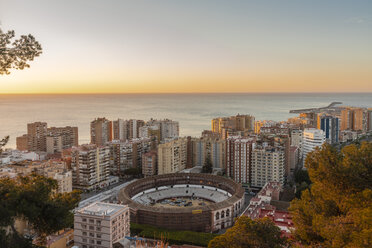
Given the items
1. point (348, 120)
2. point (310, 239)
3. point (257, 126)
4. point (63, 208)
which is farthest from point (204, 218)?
point (348, 120)

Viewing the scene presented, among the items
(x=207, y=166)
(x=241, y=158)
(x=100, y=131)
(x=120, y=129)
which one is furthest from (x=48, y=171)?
(x=120, y=129)

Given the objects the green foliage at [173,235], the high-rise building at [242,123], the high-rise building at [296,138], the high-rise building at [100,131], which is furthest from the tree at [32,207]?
the high-rise building at [242,123]

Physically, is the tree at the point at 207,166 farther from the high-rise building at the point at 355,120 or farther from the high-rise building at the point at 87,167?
the high-rise building at the point at 355,120

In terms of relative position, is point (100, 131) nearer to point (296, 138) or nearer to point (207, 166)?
point (207, 166)

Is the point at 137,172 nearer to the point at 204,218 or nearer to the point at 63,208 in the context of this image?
the point at 204,218

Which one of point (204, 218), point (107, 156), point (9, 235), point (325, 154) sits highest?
point (325, 154)

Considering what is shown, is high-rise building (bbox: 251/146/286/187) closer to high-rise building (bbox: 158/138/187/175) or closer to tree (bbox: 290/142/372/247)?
high-rise building (bbox: 158/138/187/175)
